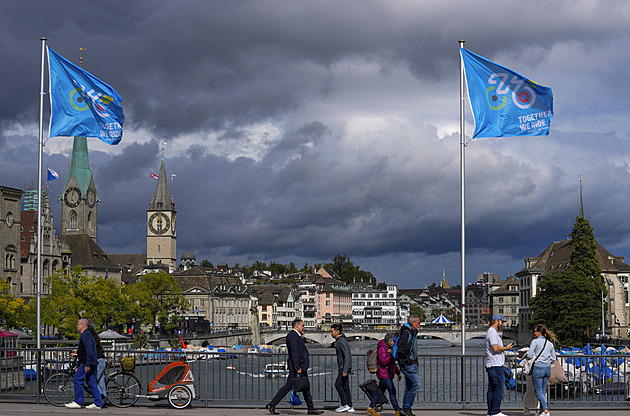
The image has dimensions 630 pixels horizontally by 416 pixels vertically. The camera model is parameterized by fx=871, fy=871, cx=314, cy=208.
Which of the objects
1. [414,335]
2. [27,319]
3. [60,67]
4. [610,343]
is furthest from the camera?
[610,343]

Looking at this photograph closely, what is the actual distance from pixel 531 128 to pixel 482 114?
121 centimetres

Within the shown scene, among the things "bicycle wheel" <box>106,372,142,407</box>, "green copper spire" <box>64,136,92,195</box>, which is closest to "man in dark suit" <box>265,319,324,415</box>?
"bicycle wheel" <box>106,372,142,407</box>

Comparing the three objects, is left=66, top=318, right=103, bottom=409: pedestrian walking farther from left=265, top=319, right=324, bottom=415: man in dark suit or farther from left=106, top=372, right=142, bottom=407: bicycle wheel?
left=265, top=319, right=324, bottom=415: man in dark suit

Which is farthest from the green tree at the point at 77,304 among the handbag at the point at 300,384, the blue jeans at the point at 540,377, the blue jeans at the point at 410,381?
the blue jeans at the point at 540,377

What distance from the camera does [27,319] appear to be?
80250 mm

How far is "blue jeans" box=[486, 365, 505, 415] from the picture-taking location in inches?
650

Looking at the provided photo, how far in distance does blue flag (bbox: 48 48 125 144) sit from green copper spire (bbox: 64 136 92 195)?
584 ft

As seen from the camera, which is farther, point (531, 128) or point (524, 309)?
point (524, 309)

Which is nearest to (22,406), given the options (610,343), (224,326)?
(610,343)

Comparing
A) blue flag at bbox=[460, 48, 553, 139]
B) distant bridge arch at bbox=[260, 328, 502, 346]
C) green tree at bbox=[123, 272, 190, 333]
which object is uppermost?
blue flag at bbox=[460, 48, 553, 139]

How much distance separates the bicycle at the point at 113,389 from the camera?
61.0 ft

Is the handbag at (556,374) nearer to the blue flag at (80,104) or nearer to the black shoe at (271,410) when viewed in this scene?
the black shoe at (271,410)

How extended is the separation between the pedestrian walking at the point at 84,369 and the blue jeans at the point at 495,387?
7.87 m

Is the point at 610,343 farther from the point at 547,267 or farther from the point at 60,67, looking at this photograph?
the point at 60,67
